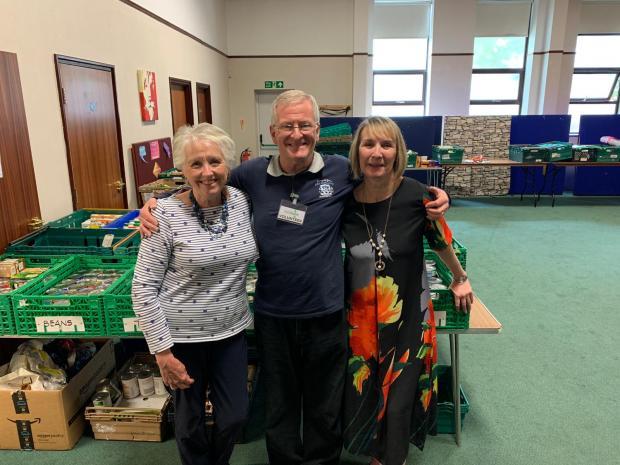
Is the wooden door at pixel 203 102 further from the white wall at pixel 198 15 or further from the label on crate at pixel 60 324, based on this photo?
the label on crate at pixel 60 324

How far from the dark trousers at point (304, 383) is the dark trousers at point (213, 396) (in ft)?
0.39

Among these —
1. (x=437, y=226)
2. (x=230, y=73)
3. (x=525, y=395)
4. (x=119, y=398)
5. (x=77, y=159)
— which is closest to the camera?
(x=437, y=226)

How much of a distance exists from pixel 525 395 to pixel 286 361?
160 centimetres

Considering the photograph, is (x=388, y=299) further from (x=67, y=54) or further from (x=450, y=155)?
(x=450, y=155)

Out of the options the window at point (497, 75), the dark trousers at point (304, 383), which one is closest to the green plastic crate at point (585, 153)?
the window at point (497, 75)

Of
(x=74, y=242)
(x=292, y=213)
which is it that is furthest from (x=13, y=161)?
(x=292, y=213)

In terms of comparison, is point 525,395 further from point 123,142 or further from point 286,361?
point 123,142

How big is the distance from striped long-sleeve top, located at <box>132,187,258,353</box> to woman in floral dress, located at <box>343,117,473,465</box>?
1.41ft

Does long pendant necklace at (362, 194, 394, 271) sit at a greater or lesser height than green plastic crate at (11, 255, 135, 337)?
greater

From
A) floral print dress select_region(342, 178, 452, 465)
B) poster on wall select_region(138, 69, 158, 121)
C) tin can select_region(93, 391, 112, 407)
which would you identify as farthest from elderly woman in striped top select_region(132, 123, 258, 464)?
poster on wall select_region(138, 69, 158, 121)

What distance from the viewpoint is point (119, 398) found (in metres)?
2.39

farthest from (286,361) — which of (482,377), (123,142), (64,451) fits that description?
(123,142)

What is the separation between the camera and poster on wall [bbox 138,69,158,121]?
4645mm

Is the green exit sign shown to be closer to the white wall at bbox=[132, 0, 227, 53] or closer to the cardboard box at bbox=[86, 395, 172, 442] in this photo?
the white wall at bbox=[132, 0, 227, 53]
